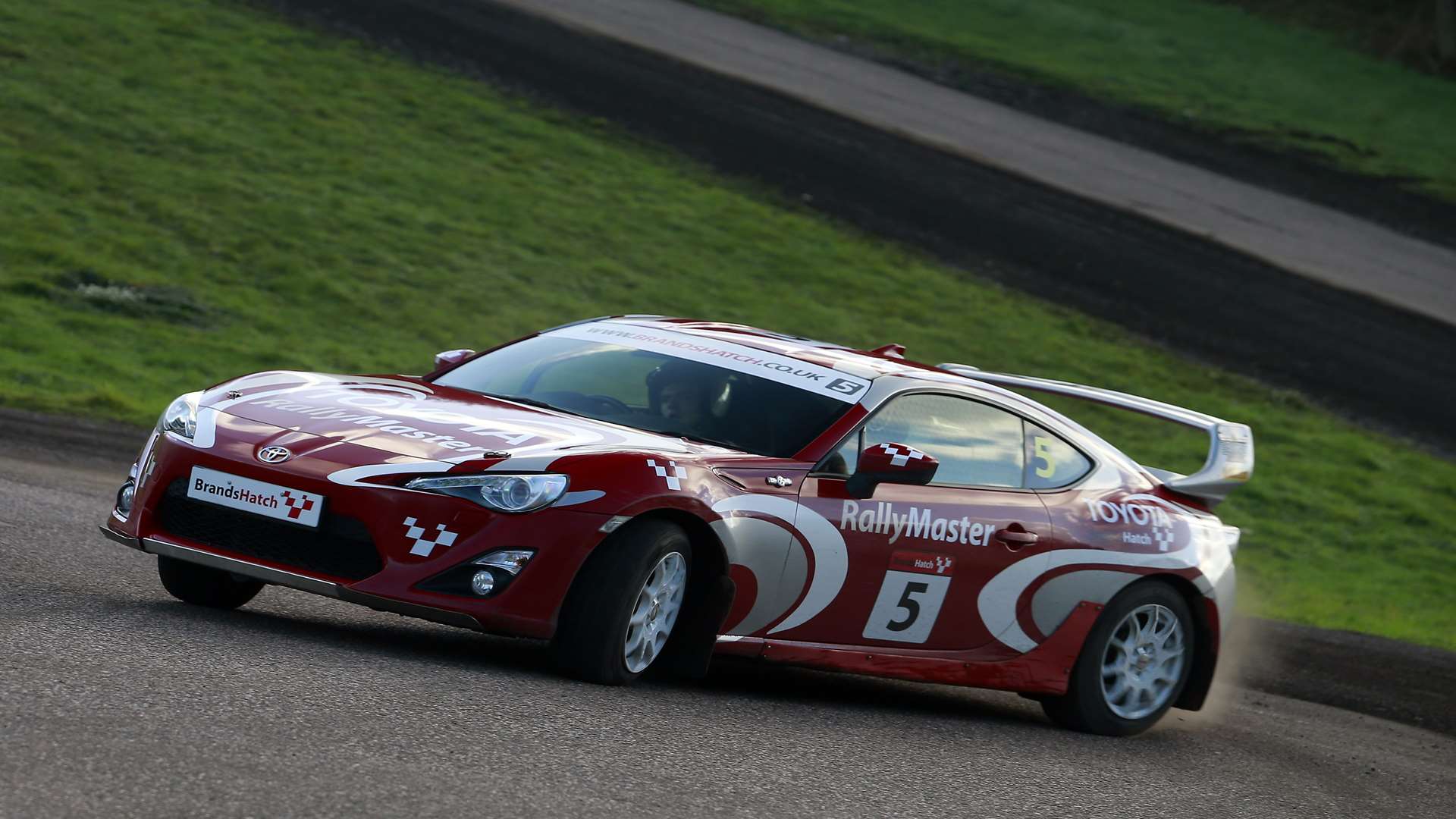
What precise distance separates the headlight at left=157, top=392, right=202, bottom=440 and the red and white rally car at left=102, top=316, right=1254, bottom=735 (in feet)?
0.05

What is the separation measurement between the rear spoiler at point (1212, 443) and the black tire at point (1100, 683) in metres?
0.63

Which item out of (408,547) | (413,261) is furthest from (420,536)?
(413,261)

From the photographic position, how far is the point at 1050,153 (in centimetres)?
2669

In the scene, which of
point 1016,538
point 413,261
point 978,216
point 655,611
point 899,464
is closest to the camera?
point 655,611

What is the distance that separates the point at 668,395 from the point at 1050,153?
66.1ft

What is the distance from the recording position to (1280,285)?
75.7 ft

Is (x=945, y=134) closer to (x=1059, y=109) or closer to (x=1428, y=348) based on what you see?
(x=1059, y=109)

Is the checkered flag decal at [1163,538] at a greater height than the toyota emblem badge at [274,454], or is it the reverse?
the checkered flag decal at [1163,538]

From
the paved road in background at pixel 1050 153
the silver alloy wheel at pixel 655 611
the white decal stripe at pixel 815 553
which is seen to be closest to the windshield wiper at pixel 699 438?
the white decal stripe at pixel 815 553

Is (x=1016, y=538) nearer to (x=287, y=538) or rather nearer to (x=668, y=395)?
(x=668, y=395)

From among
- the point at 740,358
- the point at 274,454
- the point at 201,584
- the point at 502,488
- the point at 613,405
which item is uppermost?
the point at 740,358

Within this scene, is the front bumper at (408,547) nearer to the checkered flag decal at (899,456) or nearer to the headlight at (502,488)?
the headlight at (502,488)

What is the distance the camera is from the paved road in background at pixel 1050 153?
2417cm

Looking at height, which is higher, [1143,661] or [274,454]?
[274,454]
